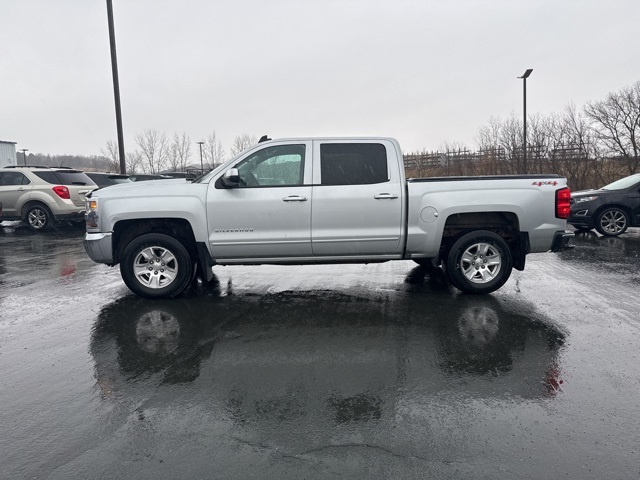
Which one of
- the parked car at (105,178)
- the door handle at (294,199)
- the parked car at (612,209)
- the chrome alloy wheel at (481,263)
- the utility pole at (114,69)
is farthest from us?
the utility pole at (114,69)

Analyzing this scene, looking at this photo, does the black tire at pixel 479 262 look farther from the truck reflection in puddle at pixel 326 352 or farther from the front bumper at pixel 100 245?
the front bumper at pixel 100 245

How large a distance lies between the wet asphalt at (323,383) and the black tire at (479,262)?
0.20 metres

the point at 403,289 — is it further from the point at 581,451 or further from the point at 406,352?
the point at 581,451

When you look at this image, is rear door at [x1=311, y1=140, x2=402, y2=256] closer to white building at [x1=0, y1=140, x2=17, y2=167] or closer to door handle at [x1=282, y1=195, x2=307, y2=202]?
door handle at [x1=282, y1=195, x2=307, y2=202]

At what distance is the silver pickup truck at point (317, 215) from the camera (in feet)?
19.4

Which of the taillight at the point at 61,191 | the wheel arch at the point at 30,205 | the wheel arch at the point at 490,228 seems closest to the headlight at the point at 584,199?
the wheel arch at the point at 490,228

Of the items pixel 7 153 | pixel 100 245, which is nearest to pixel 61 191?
pixel 100 245

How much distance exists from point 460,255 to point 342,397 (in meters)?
3.31

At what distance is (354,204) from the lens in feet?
19.4

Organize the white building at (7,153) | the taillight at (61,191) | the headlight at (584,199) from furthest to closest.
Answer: the white building at (7,153) → the taillight at (61,191) → the headlight at (584,199)

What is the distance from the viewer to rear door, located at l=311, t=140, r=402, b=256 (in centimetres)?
592

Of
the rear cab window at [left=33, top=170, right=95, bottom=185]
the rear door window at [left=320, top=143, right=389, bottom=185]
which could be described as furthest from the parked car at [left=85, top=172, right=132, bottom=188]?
the rear door window at [left=320, top=143, right=389, bottom=185]

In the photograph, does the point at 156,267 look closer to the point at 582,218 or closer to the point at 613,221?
the point at 582,218

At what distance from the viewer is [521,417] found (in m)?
3.07
